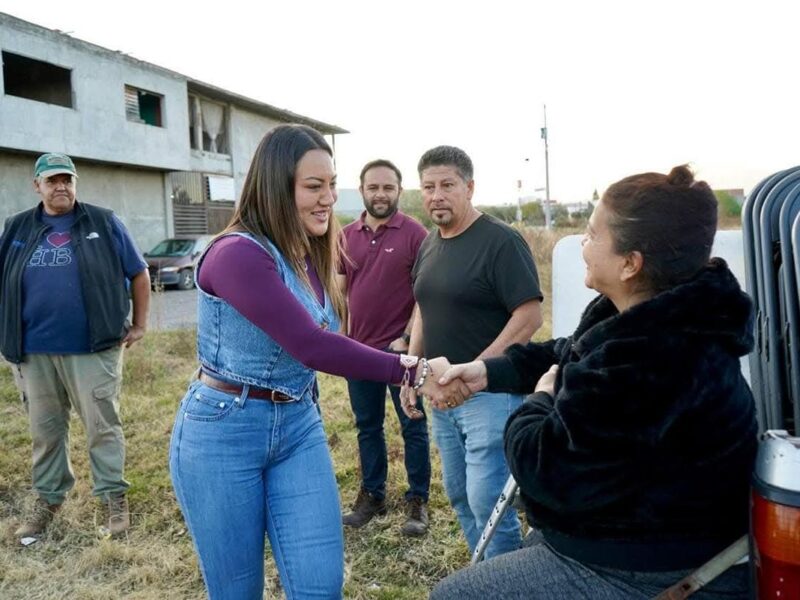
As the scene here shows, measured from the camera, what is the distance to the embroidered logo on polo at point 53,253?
424cm

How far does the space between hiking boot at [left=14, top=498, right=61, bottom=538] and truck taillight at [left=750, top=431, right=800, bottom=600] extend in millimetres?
4133

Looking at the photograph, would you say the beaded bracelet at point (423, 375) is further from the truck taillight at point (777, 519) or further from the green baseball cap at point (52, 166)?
the green baseball cap at point (52, 166)

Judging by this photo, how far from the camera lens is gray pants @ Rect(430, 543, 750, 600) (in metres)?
1.57

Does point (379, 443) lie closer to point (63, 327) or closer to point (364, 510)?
point (364, 510)

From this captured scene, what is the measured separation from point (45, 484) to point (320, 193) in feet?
10.4

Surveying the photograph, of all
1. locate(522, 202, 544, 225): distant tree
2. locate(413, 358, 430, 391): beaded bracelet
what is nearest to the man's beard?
locate(413, 358, 430, 391): beaded bracelet

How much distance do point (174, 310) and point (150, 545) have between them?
11.2m

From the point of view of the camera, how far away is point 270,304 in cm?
206

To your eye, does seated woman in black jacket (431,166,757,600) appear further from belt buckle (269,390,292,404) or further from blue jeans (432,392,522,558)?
blue jeans (432,392,522,558)

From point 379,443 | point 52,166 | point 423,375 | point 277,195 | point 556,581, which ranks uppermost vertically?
point 52,166

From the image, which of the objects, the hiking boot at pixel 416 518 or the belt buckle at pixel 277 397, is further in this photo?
the hiking boot at pixel 416 518

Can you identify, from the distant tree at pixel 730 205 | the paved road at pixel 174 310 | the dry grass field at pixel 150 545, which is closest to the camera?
the distant tree at pixel 730 205

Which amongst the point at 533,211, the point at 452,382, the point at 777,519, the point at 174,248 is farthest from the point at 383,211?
the point at 533,211

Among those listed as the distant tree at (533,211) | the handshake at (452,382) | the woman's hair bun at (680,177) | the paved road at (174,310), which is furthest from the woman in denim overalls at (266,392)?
the distant tree at (533,211)
